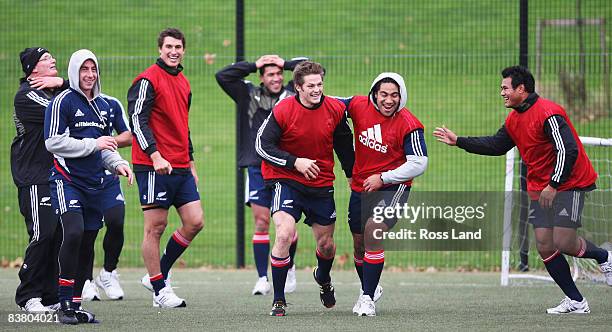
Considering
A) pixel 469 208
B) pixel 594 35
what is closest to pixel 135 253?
pixel 469 208

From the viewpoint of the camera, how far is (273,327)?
24.0 feet

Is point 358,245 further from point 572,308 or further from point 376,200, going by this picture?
point 572,308

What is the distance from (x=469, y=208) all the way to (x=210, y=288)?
3.70m

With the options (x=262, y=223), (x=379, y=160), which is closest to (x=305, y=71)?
(x=379, y=160)

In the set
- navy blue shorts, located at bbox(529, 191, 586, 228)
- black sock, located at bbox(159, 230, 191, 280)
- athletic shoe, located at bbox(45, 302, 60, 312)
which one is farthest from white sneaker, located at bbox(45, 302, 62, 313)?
navy blue shorts, located at bbox(529, 191, 586, 228)

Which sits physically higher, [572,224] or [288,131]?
[288,131]

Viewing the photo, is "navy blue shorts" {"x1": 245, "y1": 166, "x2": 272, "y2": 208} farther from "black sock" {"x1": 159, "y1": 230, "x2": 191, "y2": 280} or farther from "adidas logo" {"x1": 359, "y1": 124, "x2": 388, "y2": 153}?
"adidas logo" {"x1": 359, "y1": 124, "x2": 388, "y2": 153}

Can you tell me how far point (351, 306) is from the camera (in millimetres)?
8898

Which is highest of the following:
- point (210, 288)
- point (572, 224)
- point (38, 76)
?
point (38, 76)

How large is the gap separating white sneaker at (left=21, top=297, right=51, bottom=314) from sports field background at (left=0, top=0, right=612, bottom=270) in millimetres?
4924

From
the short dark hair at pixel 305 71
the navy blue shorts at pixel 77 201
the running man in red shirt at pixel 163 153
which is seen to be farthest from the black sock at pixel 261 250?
the navy blue shorts at pixel 77 201

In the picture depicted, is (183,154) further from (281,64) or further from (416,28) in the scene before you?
(416,28)

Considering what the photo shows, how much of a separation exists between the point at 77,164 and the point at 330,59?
655 centimetres

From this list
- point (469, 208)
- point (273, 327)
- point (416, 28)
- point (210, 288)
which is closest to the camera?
point (273, 327)
